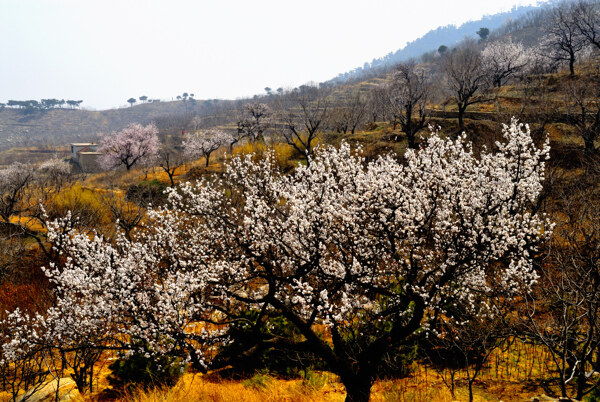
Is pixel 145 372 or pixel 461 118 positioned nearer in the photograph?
pixel 145 372

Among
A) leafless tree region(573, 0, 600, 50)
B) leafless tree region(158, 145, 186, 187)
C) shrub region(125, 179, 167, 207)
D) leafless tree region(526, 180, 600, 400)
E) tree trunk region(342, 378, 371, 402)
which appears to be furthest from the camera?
leafless tree region(573, 0, 600, 50)

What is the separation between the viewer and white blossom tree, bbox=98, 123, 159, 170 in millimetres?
55125

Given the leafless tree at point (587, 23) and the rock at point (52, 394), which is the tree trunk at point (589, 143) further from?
the rock at point (52, 394)

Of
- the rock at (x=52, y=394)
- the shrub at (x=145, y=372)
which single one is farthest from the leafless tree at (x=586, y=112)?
the rock at (x=52, y=394)

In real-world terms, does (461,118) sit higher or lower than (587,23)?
lower

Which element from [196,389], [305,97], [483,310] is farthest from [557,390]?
[305,97]

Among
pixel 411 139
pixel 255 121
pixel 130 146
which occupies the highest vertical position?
pixel 255 121

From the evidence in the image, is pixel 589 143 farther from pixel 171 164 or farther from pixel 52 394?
pixel 171 164

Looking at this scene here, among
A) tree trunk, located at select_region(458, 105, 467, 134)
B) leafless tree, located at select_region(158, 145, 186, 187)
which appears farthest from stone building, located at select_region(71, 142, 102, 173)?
tree trunk, located at select_region(458, 105, 467, 134)

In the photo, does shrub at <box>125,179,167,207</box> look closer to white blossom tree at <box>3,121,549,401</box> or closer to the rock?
white blossom tree at <box>3,121,549,401</box>

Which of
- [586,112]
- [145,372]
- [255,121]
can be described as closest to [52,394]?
[145,372]

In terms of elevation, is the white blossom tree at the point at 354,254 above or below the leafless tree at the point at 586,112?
below

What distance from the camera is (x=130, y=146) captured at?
5519 cm

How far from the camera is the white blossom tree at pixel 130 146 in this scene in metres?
55.1
